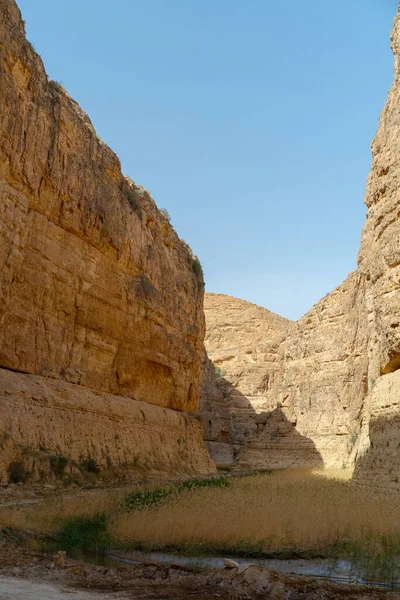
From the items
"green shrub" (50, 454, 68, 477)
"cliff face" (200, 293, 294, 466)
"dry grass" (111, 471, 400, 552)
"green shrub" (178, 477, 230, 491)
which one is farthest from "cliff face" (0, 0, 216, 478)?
"cliff face" (200, 293, 294, 466)

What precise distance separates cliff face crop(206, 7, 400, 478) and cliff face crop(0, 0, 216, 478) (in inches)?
387

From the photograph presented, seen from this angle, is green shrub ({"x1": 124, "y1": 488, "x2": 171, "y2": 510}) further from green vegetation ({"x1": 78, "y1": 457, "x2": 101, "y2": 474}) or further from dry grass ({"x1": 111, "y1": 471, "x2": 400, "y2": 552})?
green vegetation ({"x1": 78, "y1": 457, "x2": 101, "y2": 474})

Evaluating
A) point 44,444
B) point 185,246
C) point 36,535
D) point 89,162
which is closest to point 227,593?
point 36,535

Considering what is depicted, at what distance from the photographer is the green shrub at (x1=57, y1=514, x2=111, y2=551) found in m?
9.48

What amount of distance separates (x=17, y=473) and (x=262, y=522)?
8027 millimetres

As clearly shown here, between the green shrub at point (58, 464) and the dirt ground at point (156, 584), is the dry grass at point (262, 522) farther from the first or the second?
the green shrub at point (58, 464)

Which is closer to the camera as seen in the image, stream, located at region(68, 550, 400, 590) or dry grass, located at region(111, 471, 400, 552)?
stream, located at region(68, 550, 400, 590)

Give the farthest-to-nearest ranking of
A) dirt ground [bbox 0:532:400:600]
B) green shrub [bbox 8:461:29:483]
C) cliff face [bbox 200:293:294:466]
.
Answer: cliff face [bbox 200:293:294:466]
green shrub [bbox 8:461:29:483]
dirt ground [bbox 0:532:400:600]

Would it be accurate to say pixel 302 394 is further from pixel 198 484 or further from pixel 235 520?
pixel 235 520

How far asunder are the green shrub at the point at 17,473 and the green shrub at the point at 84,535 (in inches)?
209

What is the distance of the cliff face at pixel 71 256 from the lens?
1800cm

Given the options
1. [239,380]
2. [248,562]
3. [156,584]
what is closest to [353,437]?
[239,380]

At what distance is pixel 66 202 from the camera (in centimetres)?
2117

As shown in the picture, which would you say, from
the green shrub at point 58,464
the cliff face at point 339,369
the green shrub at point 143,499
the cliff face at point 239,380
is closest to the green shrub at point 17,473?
the green shrub at point 58,464
